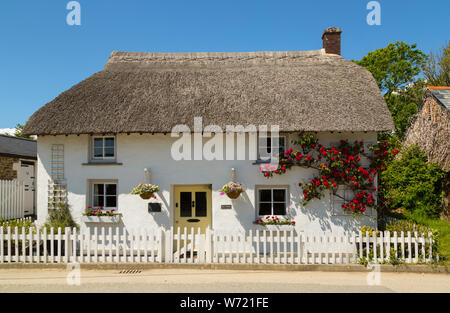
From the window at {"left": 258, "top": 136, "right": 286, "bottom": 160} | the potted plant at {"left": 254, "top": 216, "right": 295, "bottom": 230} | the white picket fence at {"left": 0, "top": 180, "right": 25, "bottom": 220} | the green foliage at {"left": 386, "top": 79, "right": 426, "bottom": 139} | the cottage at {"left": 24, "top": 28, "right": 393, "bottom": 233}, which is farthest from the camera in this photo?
the green foliage at {"left": 386, "top": 79, "right": 426, "bottom": 139}

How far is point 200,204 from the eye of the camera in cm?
896

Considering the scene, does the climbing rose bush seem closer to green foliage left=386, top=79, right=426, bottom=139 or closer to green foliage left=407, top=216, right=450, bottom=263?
green foliage left=407, top=216, right=450, bottom=263

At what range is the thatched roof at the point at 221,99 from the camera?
27.2ft

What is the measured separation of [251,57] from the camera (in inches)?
450

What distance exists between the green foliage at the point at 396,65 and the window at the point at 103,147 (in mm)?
21825

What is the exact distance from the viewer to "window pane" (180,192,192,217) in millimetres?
8922

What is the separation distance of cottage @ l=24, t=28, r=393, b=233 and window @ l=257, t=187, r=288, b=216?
0.10 feet

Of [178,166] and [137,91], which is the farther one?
[137,91]

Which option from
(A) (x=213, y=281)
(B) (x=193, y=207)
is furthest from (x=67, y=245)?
(A) (x=213, y=281)

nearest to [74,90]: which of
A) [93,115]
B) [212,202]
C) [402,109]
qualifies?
[93,115]

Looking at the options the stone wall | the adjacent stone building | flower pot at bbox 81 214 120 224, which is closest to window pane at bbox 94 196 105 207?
flower pot at bbox 81 214 120 224

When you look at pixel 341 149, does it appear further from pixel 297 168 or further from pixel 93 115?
pixel 93 115

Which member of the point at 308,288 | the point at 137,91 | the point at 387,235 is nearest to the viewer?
the point at 308,288
